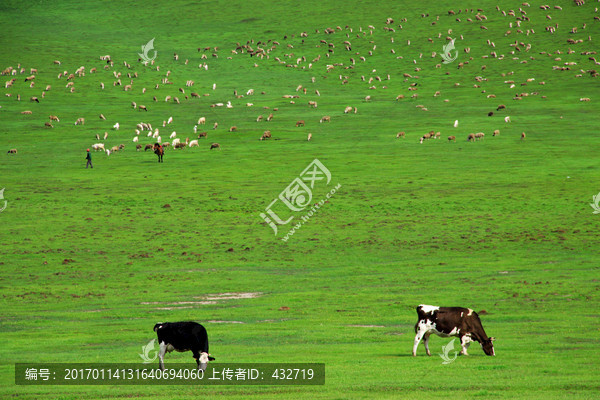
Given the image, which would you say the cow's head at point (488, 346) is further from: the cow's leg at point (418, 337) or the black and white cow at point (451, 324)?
the cow's leg at point (418, 337)

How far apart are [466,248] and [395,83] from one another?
69.0 m

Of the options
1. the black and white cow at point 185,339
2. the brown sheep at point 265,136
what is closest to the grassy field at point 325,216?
the black and white cow at point 185,339

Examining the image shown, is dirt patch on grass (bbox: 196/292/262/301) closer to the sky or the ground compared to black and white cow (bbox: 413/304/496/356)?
closer to the sky

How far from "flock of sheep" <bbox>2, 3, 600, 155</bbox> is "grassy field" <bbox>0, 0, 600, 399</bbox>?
0.76 meters

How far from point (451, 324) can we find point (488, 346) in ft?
3.54

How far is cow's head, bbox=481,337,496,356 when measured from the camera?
63.8ft

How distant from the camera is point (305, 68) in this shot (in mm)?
116875

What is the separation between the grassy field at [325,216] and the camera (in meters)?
21.0

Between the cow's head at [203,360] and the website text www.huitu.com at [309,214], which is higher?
the website text www.huitu.com at [309,214]

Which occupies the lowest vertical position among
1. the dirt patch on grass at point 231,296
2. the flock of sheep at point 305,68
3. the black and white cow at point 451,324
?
the black and white cow at point 451,324

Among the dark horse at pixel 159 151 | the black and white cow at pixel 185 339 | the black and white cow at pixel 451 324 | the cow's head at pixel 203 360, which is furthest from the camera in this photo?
the dark horse at pixel 159 151

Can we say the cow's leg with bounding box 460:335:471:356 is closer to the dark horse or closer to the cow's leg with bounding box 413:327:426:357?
the cow's leg with bounding box 413:327:426:357

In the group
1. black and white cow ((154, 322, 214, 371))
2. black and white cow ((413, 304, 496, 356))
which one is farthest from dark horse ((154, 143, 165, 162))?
black and white cow ((154, 322, 214, 371))

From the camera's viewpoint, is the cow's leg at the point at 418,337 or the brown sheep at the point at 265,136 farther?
the brown sheep at the point at 265,136
